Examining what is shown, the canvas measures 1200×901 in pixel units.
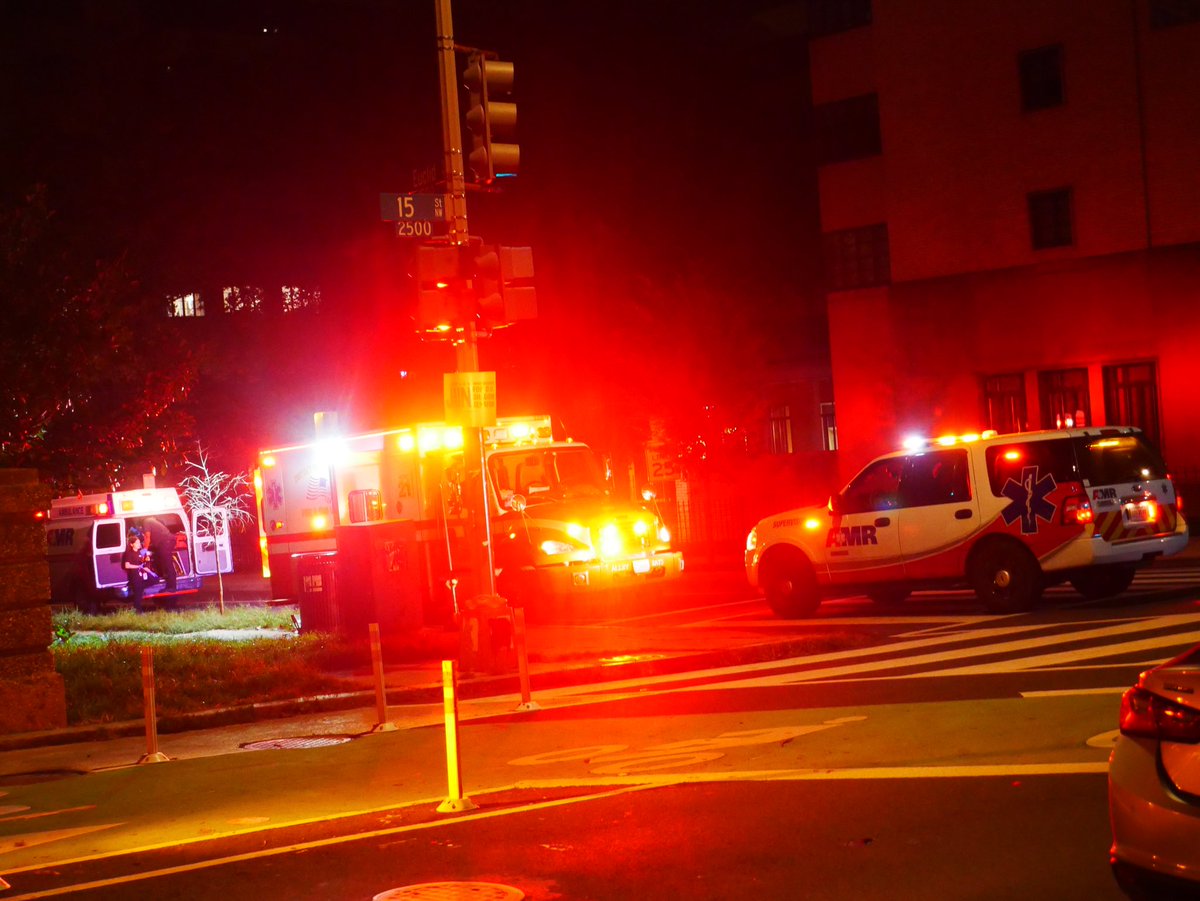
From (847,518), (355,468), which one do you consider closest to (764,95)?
(355,468)

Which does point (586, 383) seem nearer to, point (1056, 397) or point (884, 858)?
point (1056, 397)

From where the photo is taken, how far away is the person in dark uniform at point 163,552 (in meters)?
31.1

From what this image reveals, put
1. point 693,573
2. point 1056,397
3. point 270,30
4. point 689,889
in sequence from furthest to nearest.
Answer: point 270,30 → point 1056,397 → point 693,573 → point 689,889

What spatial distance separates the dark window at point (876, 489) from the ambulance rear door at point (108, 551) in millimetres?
18831

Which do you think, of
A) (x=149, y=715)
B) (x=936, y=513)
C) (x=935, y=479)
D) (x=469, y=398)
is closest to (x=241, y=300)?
(x=935, y=479)

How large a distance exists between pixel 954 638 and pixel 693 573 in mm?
13608

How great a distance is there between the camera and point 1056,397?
34.0m

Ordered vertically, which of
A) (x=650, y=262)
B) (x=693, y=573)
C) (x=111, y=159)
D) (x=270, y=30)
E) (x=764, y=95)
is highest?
(x=270, y=30)

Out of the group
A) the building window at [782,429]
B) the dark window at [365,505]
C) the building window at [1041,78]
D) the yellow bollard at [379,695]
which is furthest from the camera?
the building window at [782,429]

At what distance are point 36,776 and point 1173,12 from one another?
27.9 metres

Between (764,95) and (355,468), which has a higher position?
(764,95)

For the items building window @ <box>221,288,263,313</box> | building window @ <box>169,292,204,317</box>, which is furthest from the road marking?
building window @ <box>169,292,204,317</box>

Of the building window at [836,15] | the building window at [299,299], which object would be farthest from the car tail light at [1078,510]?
the building window at [299,299]

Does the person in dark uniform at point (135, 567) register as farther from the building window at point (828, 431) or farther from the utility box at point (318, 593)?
the building window at point (828, 431)
